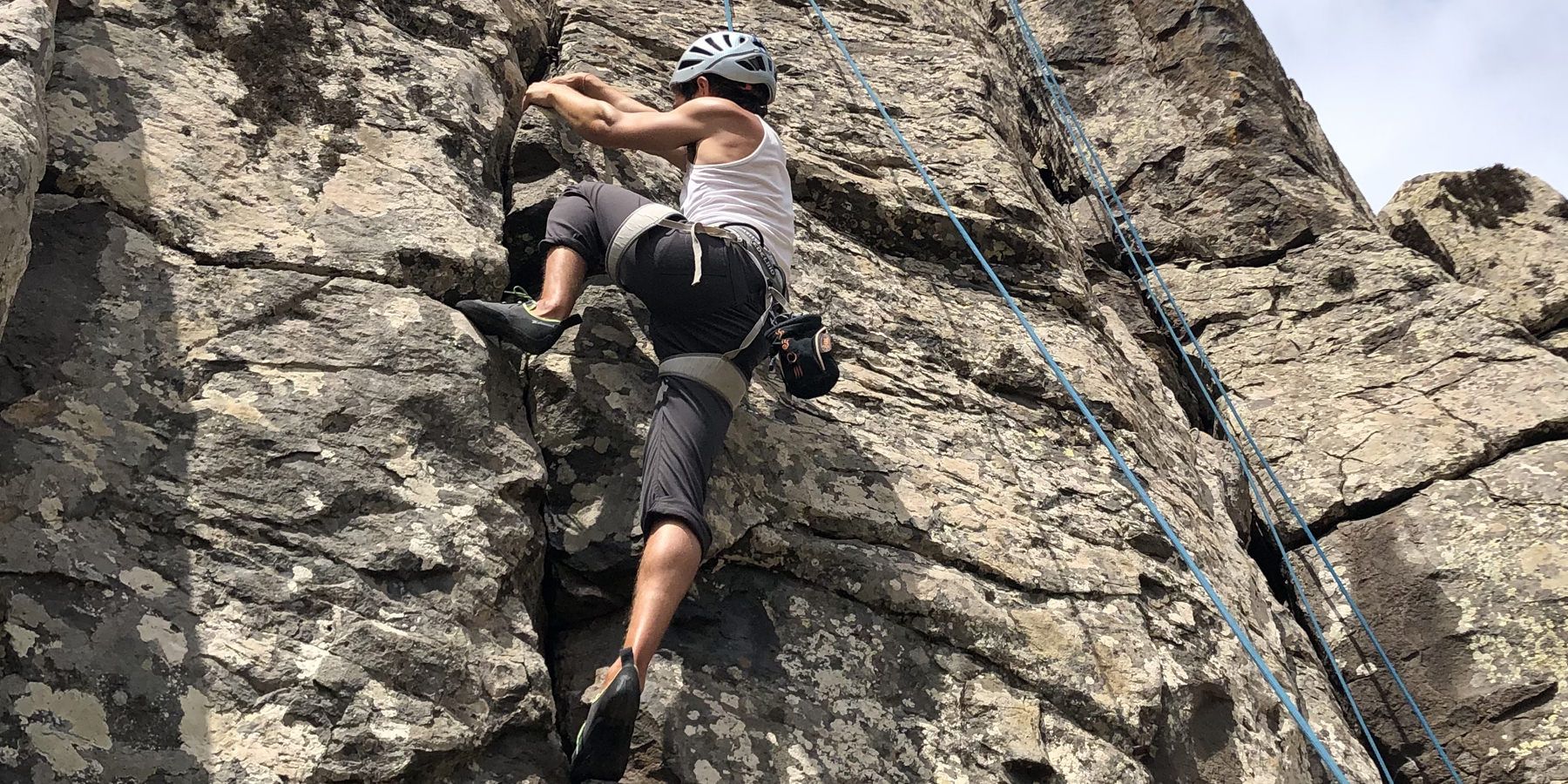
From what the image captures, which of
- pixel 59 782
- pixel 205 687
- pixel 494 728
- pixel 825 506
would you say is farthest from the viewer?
pixel 825 506

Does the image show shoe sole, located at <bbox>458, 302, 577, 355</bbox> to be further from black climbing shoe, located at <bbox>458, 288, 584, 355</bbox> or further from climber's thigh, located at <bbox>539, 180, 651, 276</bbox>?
climber's thigh, located at <bbox>539, 180, 651, 276</bbox>

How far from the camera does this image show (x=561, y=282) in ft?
15.0

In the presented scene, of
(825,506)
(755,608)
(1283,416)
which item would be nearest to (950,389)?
(825,506)

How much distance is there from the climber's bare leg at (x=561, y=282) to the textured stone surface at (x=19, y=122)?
1614mm

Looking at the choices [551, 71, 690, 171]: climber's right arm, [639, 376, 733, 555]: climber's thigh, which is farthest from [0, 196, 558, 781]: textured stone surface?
[551, 71, 690, 171]: climber's right arm

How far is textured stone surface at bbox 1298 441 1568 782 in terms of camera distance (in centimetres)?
626

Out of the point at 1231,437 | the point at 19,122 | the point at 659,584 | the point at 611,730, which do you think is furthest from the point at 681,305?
the point at 1231,437

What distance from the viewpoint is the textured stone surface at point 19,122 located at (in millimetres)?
3264

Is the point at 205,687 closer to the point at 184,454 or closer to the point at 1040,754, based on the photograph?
the point at 184,454

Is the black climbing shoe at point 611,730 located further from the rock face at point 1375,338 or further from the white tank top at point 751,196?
the rock face at point 1375,338

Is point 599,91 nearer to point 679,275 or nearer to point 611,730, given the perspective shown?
point 679,275

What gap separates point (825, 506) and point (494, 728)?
5.44 ft

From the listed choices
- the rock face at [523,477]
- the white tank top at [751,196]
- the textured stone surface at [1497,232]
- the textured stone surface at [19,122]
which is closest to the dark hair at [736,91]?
the white tank top at [751,196]

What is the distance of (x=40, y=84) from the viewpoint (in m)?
3.84
